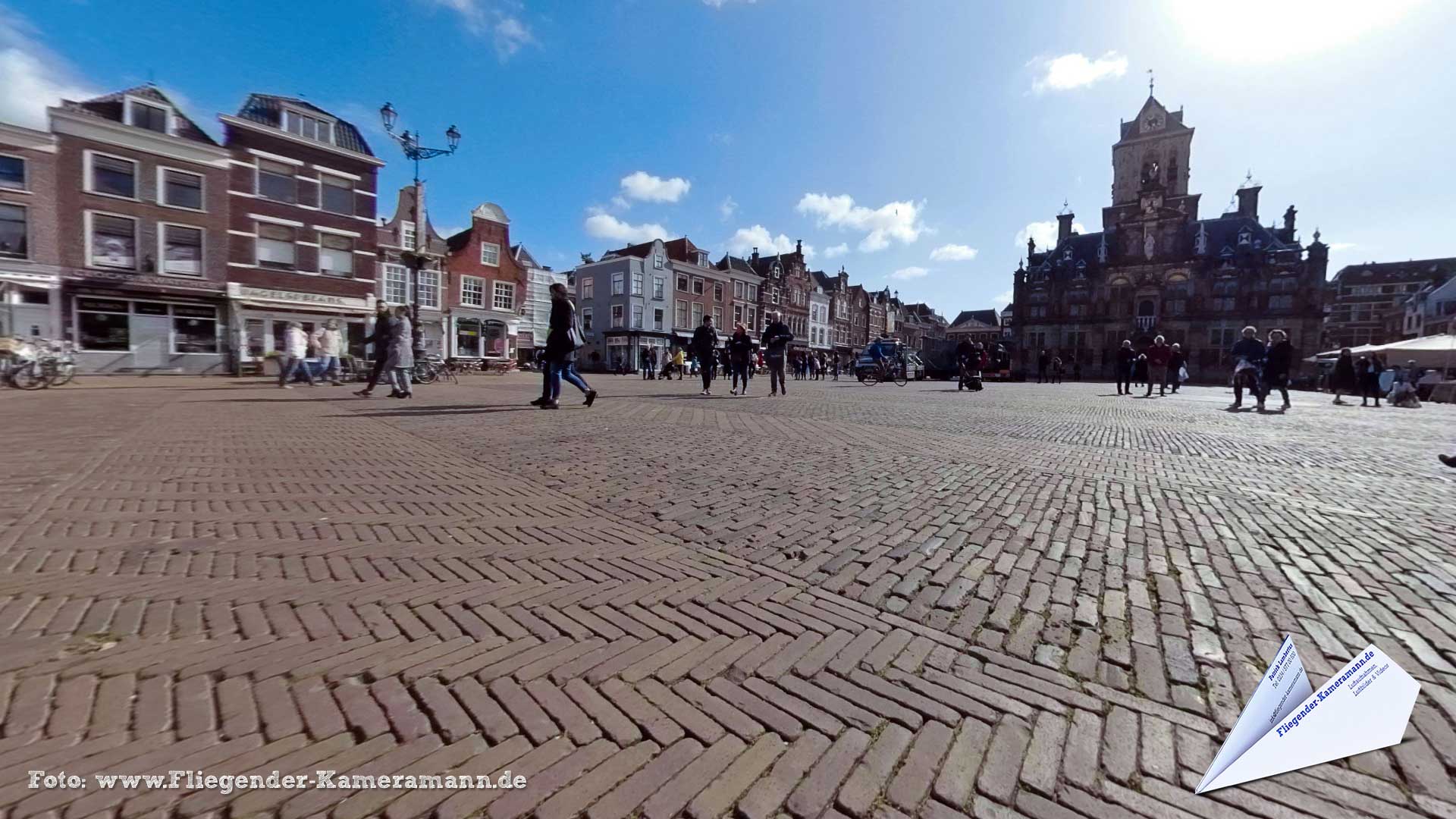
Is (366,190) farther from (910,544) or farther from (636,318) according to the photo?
(910,544)

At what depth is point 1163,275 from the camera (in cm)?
5425

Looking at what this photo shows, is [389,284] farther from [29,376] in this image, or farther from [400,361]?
[400,361]

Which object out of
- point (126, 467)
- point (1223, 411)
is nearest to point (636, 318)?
point (1223, 411)

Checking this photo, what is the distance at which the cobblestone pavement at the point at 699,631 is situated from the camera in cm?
143

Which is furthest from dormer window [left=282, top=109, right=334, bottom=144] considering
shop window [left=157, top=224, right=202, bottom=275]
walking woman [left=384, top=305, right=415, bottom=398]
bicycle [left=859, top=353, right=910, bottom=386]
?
bicycle [left=859, top=353, right=910, bottom=386]

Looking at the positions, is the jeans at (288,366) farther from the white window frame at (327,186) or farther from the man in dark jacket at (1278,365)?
the man in dark jacket at (1278,365)

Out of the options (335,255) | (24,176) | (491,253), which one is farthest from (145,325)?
(491,253)

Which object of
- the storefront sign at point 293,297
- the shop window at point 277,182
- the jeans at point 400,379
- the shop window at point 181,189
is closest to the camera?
the jeans at point 400,379

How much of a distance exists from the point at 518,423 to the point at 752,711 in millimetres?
6735

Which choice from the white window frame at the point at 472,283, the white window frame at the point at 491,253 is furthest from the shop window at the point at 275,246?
the white window frame at the point at 491,253

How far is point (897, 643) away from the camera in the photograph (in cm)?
211

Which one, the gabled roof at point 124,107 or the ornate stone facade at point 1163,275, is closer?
the gabled roof at point 124,107

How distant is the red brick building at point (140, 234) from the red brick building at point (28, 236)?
0.76ft

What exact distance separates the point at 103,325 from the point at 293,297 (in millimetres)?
5506
